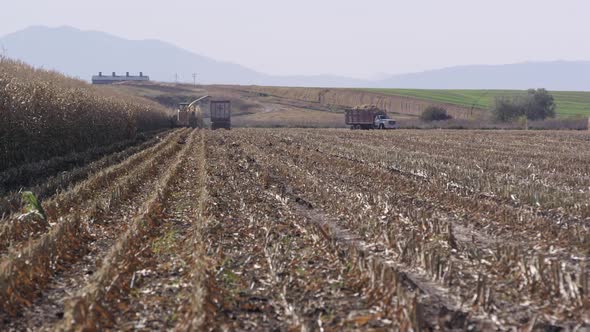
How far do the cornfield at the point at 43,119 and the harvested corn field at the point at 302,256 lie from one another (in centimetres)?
448

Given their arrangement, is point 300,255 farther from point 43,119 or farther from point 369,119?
point 369,119

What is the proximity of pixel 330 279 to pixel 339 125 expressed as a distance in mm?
76451

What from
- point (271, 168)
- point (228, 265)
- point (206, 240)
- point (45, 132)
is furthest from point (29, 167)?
point (228, 265)

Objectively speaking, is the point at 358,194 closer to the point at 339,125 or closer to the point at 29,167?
the point at 29,167

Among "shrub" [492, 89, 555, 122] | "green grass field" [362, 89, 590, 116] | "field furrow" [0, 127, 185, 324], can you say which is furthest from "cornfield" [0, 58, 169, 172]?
"green grass field" [362, 89, 590, 116]

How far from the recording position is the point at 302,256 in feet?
31.7

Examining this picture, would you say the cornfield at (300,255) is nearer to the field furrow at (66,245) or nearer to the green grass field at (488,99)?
the field furrow at (66,245)

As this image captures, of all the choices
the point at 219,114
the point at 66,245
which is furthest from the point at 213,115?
the point at 66,245

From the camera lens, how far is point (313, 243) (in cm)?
1054

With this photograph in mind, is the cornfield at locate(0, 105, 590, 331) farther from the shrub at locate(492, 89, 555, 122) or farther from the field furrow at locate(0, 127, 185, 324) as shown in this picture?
the shrub at locate(492, 89, 555, 122)

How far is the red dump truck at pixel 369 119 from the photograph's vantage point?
72.1 metres

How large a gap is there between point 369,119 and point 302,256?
63.3 metres

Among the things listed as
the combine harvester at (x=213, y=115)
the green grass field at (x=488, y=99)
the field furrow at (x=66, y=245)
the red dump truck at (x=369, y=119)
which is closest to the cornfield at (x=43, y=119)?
the field furrow at (x=66, y=245)

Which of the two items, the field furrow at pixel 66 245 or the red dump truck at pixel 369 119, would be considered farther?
the red dump truck at pixel 369 119
